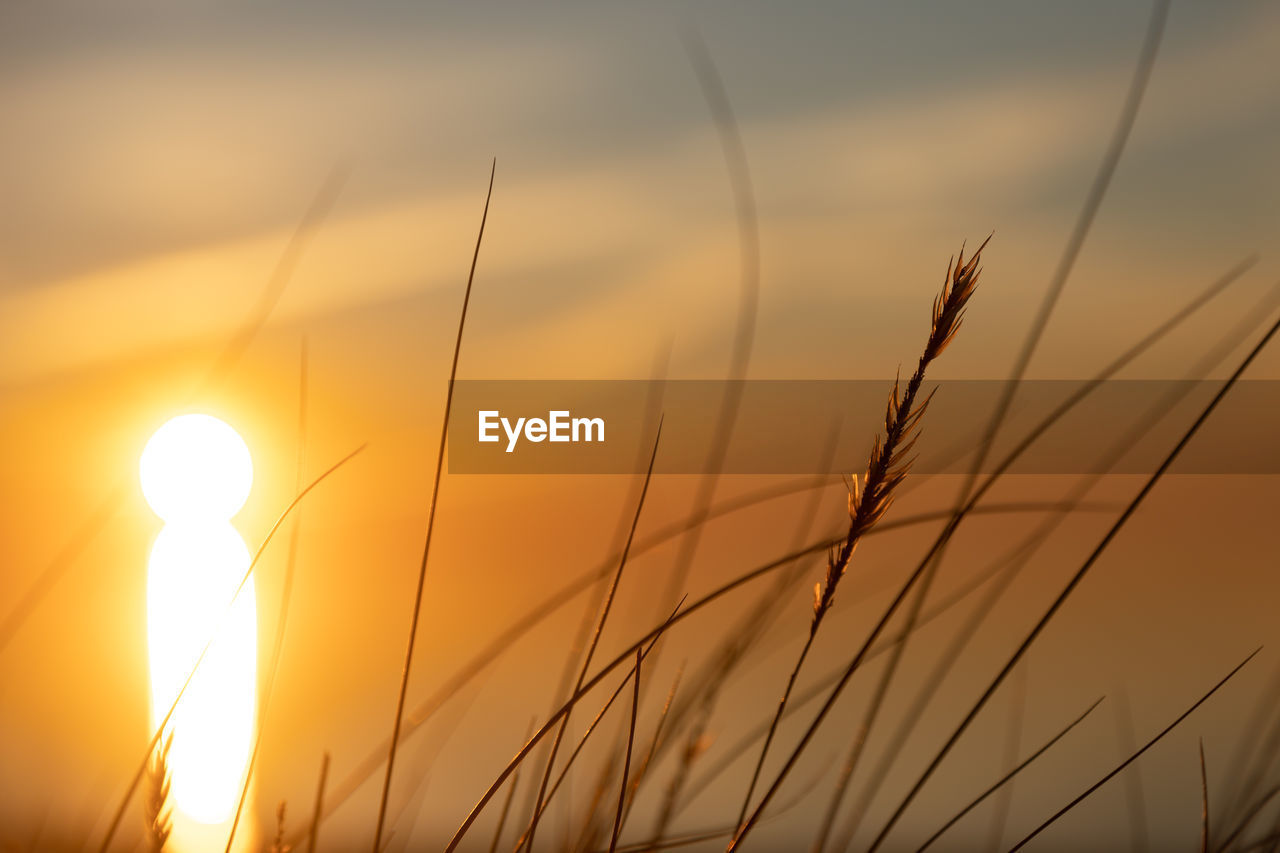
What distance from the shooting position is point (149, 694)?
1.42 m

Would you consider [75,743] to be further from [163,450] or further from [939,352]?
[939,352]

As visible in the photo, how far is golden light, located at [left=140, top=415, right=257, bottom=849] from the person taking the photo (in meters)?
0.83

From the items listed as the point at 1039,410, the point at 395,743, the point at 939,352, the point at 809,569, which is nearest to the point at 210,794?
the point at 395,743

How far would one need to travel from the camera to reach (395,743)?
69 centimetres

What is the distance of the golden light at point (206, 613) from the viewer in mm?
831

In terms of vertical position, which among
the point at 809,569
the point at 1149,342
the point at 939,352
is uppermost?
the point at 1149,342

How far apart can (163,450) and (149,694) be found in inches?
25.2

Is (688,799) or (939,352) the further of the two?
(688,799)

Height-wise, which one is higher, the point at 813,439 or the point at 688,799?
the point at 813,439

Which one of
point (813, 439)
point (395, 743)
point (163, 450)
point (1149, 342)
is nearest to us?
point (395, 743)

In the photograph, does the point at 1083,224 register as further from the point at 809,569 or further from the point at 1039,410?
the point at 809,569

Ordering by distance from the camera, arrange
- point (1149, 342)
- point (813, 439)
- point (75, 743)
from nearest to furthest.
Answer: point (1149, 342) → point (813, 439) → point (75, 743)

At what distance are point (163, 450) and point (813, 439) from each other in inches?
31.4

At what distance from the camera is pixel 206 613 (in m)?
0.88
